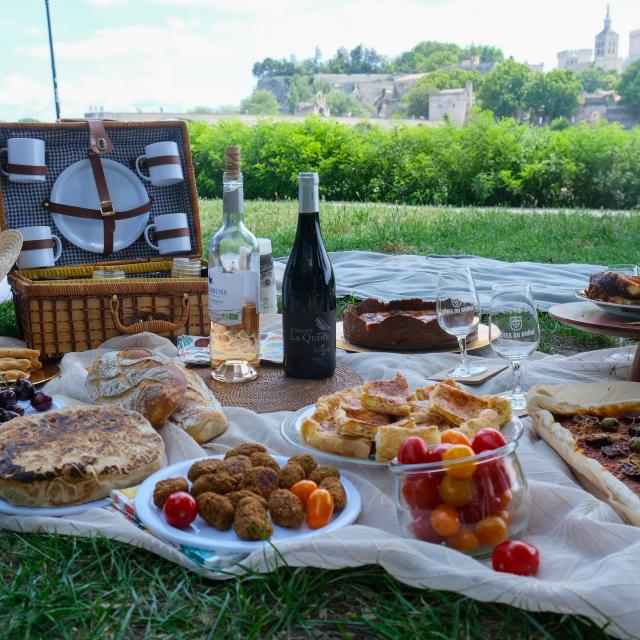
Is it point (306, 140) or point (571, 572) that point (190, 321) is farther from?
point (306, 140)

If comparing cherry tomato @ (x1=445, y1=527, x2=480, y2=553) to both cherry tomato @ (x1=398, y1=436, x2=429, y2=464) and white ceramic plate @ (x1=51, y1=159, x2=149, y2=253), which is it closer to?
cherry tomato @ (x1=398, y1=436, x2=429, y2=464)

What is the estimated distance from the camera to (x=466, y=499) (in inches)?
56.1

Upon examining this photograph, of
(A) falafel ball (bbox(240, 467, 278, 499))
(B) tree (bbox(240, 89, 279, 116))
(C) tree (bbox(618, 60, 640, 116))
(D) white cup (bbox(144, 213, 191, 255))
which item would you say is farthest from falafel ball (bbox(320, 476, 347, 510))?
(B) tree (bbox(240, 89, 279, 116))

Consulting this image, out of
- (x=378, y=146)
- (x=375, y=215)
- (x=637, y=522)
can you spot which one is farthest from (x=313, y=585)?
(x=378, y=146)

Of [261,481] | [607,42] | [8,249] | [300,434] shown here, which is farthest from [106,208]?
[607,42]

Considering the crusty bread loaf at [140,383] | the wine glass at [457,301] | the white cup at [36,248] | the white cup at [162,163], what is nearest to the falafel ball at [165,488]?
the crusty bread loaf at [140,383]

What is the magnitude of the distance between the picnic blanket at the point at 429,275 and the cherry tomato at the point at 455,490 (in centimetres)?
255

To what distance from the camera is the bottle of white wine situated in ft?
8.29

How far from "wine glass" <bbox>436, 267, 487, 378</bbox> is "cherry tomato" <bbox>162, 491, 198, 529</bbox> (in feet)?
3.87

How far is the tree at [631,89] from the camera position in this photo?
33.1 m

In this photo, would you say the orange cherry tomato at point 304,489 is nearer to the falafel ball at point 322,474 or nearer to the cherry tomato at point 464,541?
the falafel ball at point 322,474

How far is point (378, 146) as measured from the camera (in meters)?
13.4

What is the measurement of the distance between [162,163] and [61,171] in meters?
0.45

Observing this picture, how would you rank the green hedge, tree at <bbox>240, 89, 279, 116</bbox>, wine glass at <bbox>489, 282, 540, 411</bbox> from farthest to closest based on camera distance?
tree at <bbox>240, 89, 279, 116</bbox>, the green hedge, wine glass at <bbox>489, 282, 540, 411</bbox>
